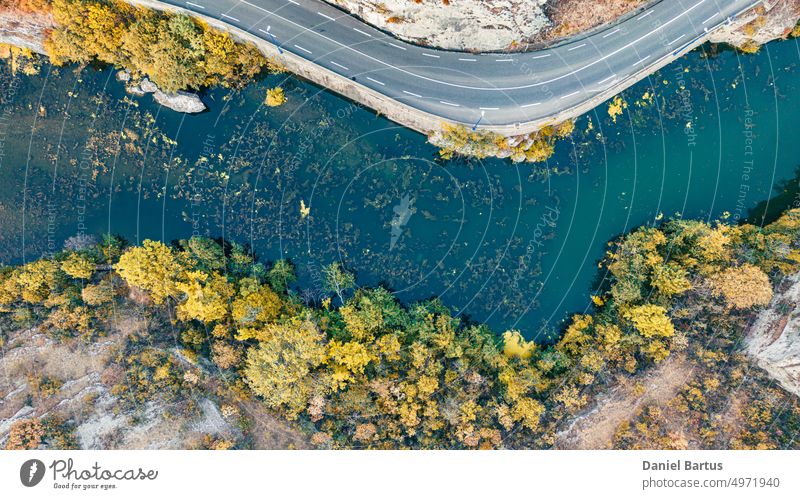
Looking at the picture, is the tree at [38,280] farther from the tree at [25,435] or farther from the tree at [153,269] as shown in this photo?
the tree at [25,435]

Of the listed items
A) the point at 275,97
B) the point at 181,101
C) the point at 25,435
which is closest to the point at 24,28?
the point at 181,101

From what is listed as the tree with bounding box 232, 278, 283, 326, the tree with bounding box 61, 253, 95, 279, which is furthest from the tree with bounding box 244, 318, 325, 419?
the tree with bounding box 61, 253, 95, 279

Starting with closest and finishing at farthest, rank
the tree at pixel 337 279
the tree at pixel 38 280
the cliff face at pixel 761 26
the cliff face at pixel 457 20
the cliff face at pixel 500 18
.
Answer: the cliff face at pixel 457 20 → the cliff face at pixel 500 18 → the tree at pixel 38 280 → the cliff face at pixel 761 26 → the tree at pixel 337 279

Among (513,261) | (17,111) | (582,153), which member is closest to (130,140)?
(17,111)

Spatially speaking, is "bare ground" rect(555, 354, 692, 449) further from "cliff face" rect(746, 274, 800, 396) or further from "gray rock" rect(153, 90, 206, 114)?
"gray rock" rect(153, 90, 206, 114)

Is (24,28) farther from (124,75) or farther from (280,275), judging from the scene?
(280,275)

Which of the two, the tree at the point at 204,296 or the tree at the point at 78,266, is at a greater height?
the tree at the point at 204,296

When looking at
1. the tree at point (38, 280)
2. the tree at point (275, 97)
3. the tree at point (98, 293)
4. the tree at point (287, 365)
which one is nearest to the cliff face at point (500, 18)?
the tree at point (275, 97)
